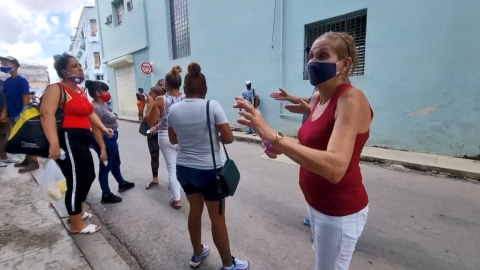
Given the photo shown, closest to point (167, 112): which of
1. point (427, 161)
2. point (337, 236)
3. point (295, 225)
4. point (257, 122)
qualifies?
point (295, 225)

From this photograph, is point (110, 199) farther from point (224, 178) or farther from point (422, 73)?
point (422, 73)

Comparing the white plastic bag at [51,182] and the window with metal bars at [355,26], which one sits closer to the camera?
the white plastic bag at [51,182]

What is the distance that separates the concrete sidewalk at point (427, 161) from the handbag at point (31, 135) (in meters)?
4.38

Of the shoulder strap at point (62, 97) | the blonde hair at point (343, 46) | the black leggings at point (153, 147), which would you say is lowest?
the black leggings at point (153, 147)

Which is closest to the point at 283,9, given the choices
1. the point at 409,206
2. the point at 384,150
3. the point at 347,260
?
the point at 384,150

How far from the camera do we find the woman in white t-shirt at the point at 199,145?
2094 mm

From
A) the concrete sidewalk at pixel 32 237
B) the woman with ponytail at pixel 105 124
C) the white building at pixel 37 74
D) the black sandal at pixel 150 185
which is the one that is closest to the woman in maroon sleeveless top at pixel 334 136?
the concrete sidewalk at pixel 32 237

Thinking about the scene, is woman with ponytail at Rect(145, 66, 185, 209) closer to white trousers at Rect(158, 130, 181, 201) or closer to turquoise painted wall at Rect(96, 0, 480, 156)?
Result: white trousers at Rect(158, 130, 181, 201)

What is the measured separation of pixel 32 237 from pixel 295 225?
9.12ft

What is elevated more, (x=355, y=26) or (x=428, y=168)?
(x=355, y=26)

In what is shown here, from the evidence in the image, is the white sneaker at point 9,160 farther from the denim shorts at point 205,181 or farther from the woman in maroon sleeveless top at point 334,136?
the woman in maroon sleeveless top at point 334,136

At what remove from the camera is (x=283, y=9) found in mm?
8008

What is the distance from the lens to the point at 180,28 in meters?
12.5

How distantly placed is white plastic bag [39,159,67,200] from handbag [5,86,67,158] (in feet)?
0.44
